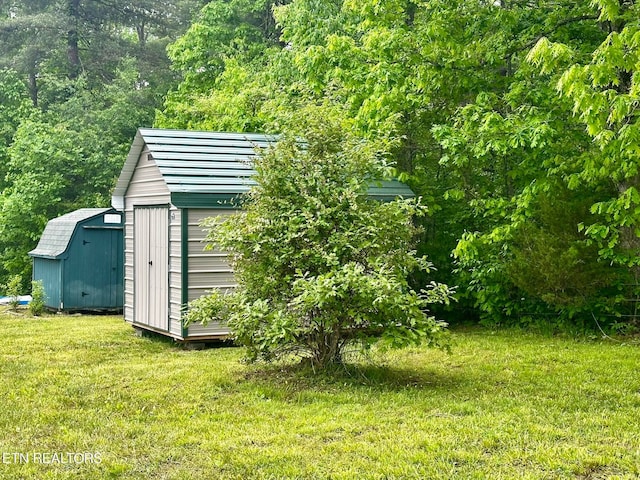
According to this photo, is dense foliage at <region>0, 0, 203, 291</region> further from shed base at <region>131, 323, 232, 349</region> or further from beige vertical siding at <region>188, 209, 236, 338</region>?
beige vertical siding at <region>188, 209, 236, 338</region>

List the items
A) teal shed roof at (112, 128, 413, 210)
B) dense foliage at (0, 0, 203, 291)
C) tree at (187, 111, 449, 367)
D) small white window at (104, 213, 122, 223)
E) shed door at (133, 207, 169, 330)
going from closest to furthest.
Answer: tree at (187, 111, 449, 367), teal shed roof at (112, 128, 413, 210), shed door at (133, 207, 169, 330), small white window at (104, 213, 122, 223), dense foliage at (0, 0, 203, 291)

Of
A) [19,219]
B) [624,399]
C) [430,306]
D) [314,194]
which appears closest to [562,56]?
[314,194]

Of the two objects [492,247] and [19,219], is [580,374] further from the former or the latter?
[19,219]

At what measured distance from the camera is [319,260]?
703 cm

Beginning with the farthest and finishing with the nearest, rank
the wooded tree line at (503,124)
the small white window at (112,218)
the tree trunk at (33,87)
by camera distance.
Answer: the tree trunk at (33,87) < the small white window at (112,218) < the wooded tree line at (503,124)

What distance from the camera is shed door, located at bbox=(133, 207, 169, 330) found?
10.1 metres

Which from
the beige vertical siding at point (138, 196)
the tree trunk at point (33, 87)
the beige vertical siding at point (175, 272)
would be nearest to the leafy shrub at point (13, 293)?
the beige vertical siding at point (138, 196)

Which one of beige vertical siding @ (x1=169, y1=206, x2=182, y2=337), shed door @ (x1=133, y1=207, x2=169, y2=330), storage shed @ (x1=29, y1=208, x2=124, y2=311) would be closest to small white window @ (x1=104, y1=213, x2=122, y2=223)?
storage shed @ (x1=29, y1=208, x2=124, y2=311)

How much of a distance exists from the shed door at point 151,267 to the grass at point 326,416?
43.4 inches

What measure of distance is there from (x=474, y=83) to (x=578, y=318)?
374 centimetres

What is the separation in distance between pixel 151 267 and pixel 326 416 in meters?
5.30

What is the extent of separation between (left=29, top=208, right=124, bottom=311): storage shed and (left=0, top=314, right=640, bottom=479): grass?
4938mm

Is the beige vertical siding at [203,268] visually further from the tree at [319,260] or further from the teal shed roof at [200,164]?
the tree at [319,260]

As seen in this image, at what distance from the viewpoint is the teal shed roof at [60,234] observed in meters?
14.0
